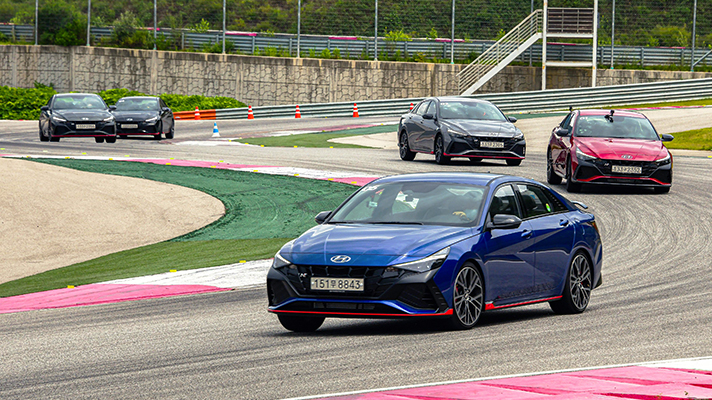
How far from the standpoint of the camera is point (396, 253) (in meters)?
8.05

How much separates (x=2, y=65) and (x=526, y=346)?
51.5 m

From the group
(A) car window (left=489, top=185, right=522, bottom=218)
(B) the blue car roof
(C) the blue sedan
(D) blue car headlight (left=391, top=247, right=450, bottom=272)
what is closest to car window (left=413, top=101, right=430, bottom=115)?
(C) the blue sedan

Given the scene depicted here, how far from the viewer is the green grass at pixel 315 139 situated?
107ft

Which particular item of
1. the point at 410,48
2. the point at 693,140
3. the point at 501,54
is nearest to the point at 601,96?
the point at 501,54

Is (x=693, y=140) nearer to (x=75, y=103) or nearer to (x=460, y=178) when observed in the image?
(x=75, y=103)

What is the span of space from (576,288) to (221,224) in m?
8.57

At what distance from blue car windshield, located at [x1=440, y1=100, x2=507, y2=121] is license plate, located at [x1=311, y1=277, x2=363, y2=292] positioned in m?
15.9

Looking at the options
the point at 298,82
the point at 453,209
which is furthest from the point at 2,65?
the point at 453,209

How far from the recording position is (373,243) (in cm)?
819

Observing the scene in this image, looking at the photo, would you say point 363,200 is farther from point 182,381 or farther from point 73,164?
point 73,164

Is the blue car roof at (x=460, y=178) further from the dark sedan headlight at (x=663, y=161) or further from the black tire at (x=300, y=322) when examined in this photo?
the dark sedan headlight at (x=663, y=161)

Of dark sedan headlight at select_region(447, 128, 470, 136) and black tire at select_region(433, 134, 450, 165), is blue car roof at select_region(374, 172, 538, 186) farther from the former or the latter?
black tire at select_region(433, 134, 450, 165)

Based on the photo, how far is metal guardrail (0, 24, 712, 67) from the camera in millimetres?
44250

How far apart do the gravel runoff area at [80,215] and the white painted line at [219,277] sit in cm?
242
